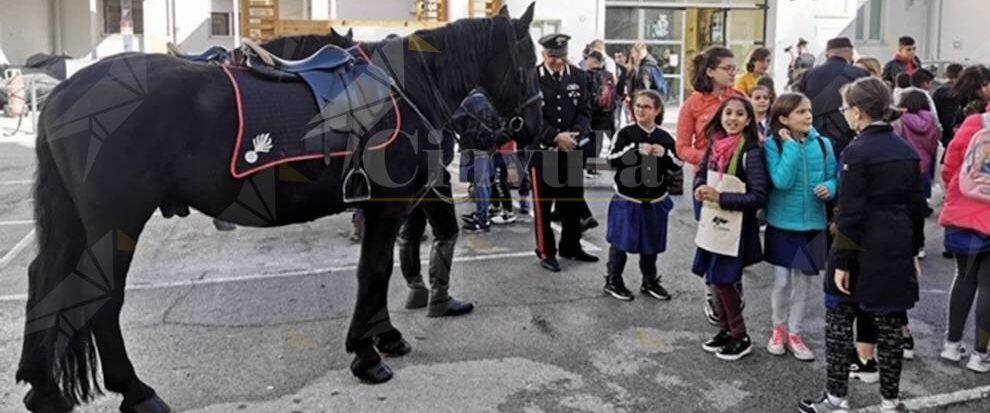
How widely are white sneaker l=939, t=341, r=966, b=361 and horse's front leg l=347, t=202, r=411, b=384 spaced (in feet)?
→ 10.0

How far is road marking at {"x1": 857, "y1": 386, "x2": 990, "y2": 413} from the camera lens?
162 inches

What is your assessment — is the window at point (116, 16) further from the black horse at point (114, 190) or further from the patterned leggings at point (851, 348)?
the patterned leggings at point (851, 348)

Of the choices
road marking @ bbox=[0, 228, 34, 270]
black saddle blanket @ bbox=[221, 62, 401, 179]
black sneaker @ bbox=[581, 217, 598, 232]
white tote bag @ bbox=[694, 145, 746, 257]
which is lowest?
road marking @ bbox=[0, 228, 34, 270]

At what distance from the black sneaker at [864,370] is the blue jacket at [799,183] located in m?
0.75

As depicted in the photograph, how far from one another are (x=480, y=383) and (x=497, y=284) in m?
2.01

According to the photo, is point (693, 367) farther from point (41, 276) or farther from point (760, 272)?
point (41, 276)

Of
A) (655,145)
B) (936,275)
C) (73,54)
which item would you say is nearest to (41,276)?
(655,145)

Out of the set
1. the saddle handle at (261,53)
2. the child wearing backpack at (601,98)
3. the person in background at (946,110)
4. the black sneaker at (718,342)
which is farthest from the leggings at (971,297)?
the child wearing backpack at (601,98)

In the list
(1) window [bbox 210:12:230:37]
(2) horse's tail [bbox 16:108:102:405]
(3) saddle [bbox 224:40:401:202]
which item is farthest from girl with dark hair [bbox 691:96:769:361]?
(1) window [bbox 210:12:230:37]

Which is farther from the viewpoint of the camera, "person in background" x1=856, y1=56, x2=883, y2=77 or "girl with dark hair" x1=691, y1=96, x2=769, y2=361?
"person in background" x1=856, y1=56, x2=883, y2=77

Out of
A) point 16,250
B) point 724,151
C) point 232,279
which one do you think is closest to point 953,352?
point 724,151

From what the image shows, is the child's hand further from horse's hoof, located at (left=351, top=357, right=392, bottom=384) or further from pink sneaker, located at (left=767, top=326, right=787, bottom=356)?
horse's hoof, located at (left=351, top=357, right=392, bottom=384)

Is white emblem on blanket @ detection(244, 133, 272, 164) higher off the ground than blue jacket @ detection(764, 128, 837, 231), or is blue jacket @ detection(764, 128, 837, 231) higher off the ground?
white emblem on blanket @ detection(244, 133, 272, 164)

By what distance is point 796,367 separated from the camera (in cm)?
463
